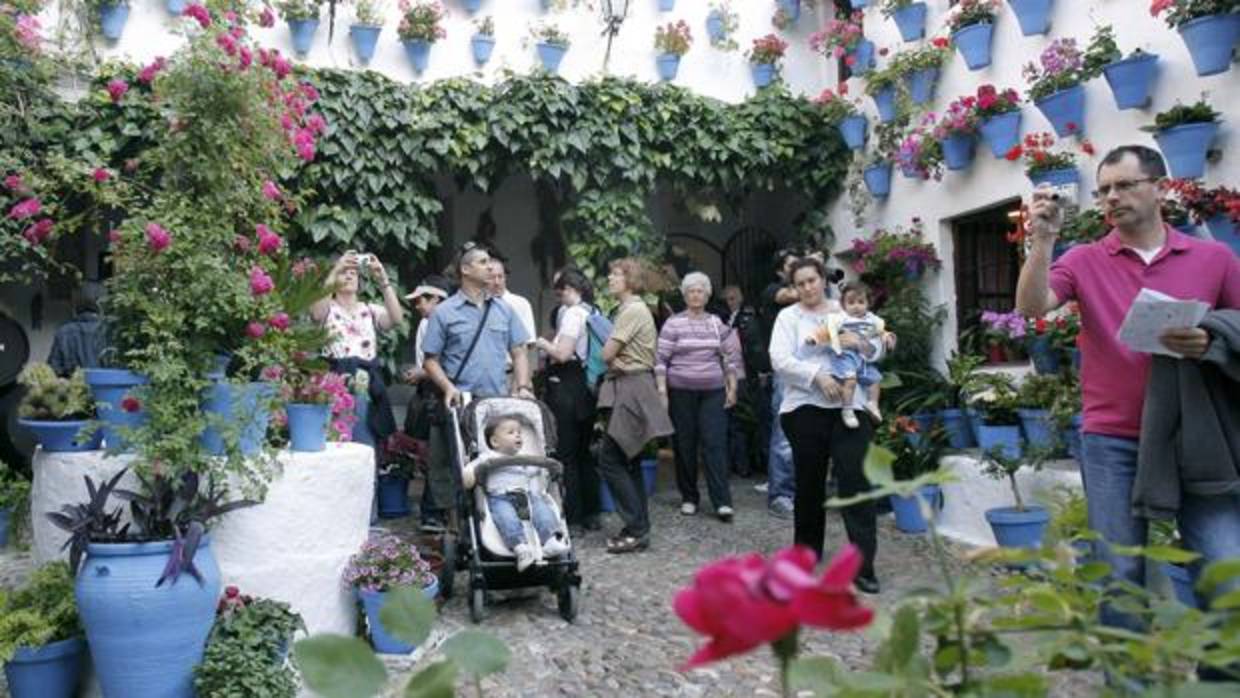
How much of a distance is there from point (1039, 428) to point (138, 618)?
16.5 feet

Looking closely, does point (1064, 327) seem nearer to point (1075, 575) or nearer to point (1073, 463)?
point (1073, 463)

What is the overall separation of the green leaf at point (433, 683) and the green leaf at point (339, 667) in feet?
0.08

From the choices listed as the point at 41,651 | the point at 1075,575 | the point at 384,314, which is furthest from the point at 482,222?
the point at 1075,575

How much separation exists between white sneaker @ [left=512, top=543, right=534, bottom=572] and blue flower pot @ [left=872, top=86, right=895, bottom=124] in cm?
510

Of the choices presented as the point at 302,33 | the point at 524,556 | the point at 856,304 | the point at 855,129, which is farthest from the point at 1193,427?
the point at 302,33

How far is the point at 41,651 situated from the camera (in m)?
3.48

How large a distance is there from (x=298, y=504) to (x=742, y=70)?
6.36 metres

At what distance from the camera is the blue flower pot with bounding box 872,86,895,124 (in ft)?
25.1

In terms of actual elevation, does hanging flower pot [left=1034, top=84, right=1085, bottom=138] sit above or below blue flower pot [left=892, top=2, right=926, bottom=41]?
below

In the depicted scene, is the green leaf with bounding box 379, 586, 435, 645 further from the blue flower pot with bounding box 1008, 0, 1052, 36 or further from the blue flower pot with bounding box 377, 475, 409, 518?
the blue flower pot with bounding box 1008, 0, 1052, 36

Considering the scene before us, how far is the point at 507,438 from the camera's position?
200 inches

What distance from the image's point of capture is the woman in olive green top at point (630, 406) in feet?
19.9

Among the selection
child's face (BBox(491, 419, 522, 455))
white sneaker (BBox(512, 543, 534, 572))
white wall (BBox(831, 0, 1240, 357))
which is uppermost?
white wall (BBox(831, 0, 1240, 357))

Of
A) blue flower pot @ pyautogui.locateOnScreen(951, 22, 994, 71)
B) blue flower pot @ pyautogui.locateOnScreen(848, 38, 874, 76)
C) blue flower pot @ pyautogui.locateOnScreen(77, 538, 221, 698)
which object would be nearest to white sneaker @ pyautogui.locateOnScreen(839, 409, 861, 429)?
blue flower pot @ pyautogui.locateOnScreen(77, 538, 221, 698)
